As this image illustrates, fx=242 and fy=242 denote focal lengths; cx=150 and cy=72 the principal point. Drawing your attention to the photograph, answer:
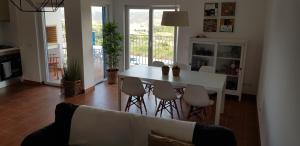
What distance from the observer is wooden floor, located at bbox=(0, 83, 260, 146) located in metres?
3.74

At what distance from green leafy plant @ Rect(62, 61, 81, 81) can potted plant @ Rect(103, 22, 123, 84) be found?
3.21 ft

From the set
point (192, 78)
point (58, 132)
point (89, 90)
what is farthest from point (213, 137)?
point (89, 90)

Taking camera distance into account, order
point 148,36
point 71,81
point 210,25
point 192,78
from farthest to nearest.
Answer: point 148,36 < point 210,25 < point 71,81 < point 192,78

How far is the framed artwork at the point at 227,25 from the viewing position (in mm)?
5335

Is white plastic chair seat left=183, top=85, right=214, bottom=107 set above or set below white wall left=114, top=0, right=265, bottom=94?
below

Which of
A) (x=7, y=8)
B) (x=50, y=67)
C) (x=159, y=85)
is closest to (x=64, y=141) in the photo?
(x=159, y=85)

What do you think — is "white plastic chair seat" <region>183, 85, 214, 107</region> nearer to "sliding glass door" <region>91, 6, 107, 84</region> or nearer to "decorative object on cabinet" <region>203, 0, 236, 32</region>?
"decorative object on cabinet" <region>203, 0, 236, 32</region>

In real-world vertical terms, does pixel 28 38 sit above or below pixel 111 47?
above

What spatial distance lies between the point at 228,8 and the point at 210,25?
524 millimetres

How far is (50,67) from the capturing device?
6.19 metres

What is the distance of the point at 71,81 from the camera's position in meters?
5.26

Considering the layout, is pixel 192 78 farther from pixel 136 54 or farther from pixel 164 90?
pixel 136 54

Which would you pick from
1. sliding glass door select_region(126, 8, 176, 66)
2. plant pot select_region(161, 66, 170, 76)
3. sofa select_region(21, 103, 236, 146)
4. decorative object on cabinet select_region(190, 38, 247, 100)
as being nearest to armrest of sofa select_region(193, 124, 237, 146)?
sofa select_region(21, 103, 236, 146)

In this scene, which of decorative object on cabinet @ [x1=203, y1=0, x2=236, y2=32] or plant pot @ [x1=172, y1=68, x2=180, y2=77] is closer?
plant pot @ [x1=172, y1=68, x2=180, y2=77]
